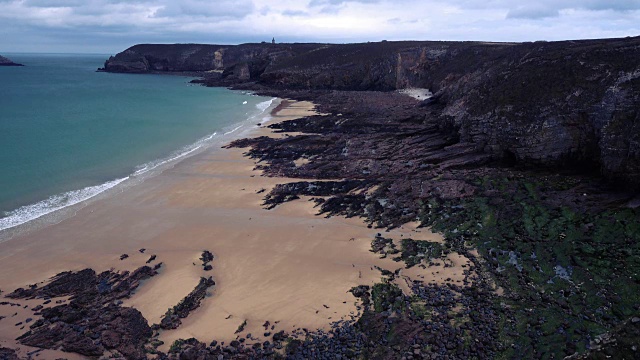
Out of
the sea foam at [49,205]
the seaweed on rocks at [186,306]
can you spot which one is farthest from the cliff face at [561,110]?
the sea foam at [49,205]

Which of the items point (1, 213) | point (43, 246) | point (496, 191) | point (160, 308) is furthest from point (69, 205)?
point (496, 191)

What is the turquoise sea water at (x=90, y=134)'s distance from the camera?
23375 mm

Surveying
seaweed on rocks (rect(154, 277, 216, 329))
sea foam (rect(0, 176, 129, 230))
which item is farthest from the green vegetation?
sea foam (rect(0, 176, 129, 230))

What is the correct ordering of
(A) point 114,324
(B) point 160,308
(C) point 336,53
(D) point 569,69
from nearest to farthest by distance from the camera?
(A) point 114,324
(B) point 160,308
(D) point 569,69
(C) point 336,53

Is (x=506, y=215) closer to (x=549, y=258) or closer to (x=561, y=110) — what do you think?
(x=549, y=258)

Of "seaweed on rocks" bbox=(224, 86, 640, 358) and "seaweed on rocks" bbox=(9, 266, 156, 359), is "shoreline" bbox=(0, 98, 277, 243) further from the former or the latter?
"seaweed on rocks" bbox=(224, 86, 640, 358)

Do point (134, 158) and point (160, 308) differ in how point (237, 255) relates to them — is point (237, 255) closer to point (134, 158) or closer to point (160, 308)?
point (160, 308)

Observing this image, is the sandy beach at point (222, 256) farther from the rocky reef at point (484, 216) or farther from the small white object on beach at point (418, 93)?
the small white object on beach at point (418, 93)

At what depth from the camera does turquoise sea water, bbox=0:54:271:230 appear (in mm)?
23375

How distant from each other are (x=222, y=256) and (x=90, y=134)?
28.5 m

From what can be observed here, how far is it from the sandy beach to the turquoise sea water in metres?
3.85

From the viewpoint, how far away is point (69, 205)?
21.2 m

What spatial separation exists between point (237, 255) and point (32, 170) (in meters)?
18.7

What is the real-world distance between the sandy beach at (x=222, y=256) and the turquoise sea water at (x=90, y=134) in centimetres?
385
